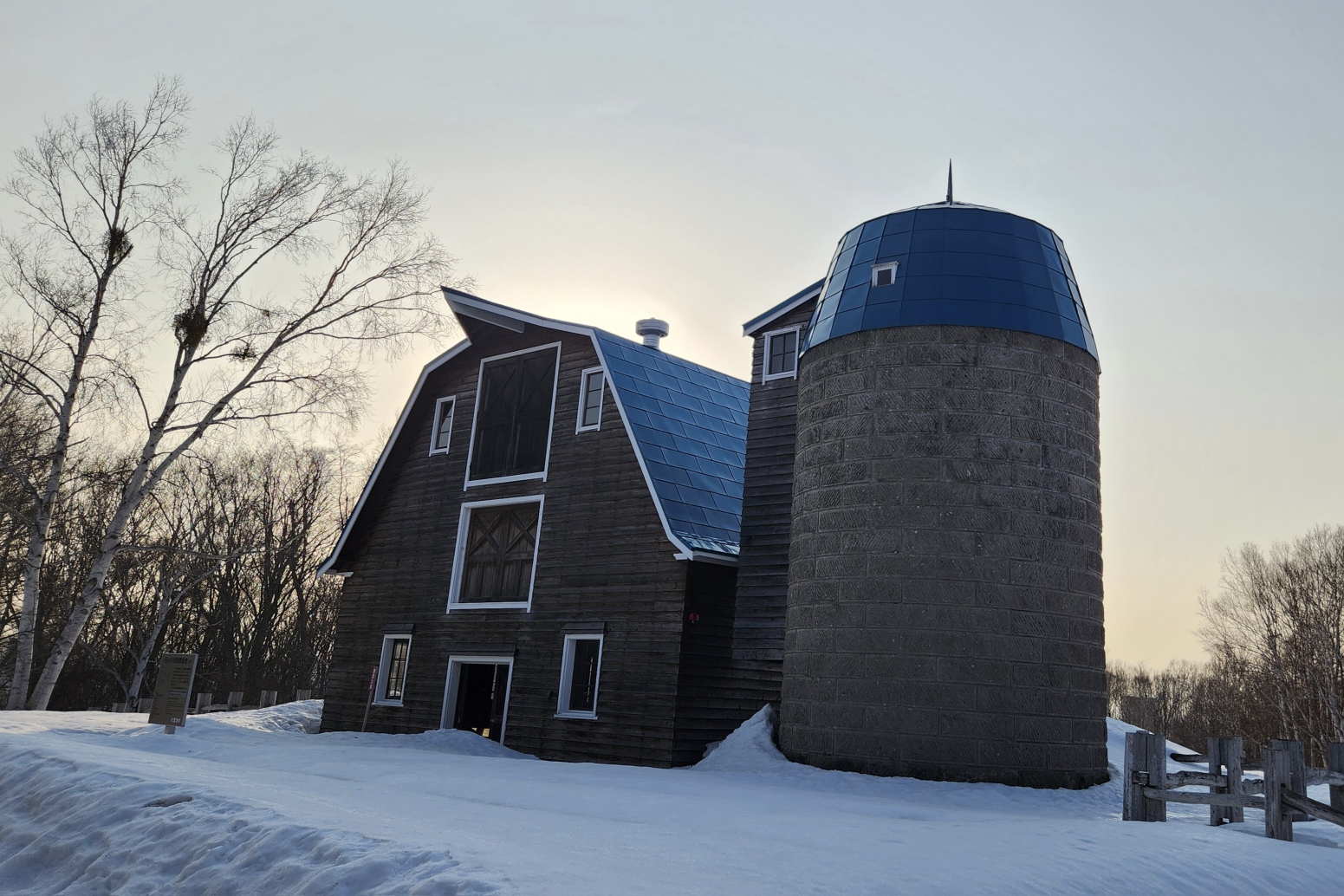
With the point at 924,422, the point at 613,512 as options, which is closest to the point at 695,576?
the point at 613,512

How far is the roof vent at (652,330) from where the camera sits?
74.3 feet

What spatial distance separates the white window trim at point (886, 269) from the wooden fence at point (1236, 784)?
768cm

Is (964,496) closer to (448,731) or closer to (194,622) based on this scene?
(448,731)

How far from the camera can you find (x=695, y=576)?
17.6m

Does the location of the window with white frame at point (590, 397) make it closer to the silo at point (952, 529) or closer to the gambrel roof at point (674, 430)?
the gambrel roof at point (674, 430)

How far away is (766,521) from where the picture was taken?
18219mm

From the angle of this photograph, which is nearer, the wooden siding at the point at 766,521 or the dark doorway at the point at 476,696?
the wooden siding at the point at 766,521

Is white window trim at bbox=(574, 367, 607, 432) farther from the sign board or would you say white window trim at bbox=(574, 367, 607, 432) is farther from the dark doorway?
the sign board

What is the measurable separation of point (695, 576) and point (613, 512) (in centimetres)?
210

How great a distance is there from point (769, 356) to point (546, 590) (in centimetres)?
617

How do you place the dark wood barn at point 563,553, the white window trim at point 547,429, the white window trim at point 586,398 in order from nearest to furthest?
the dark wood barn at point 563,553, the white window trim at point 586,398, the white window trim at point 547,429

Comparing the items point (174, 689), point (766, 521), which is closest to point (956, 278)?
point (766, 521)

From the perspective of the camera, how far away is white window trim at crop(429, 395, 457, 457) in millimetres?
22344

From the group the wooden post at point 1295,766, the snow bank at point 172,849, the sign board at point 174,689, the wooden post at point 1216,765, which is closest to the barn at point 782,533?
the wooden post at point 1216,765
